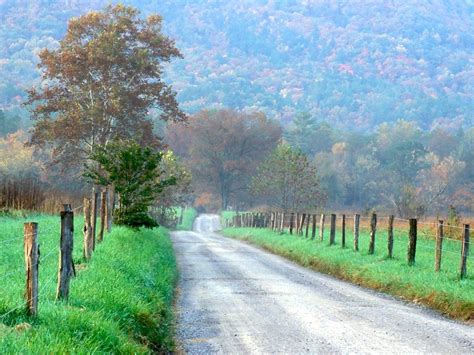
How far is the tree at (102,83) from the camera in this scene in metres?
45.5

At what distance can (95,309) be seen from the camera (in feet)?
33.6

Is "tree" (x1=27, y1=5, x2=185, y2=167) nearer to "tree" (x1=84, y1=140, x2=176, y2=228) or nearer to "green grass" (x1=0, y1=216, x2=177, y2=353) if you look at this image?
"tree" (x1=84, y1=140, x2=176, y2=228)

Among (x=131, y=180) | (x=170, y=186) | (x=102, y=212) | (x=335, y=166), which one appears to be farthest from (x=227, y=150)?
(x=102, y=212)

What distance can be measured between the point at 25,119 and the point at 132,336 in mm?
132090

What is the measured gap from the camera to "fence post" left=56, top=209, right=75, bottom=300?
412 inches

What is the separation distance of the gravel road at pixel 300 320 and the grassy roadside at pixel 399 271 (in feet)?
2.10

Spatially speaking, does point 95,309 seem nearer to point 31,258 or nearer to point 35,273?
point 35,273

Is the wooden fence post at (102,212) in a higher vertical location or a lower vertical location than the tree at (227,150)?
lower

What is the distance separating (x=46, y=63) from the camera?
1857 inches

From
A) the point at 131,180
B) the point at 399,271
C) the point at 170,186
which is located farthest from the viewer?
the point at 170,186

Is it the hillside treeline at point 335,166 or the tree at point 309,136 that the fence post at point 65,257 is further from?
the tree at point 309,136

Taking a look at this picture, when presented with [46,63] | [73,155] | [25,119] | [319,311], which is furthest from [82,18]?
[25,119]

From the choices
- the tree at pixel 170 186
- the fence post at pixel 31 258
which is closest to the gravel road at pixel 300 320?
the fence post at pixel 31 258

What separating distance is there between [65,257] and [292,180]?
6519cm
